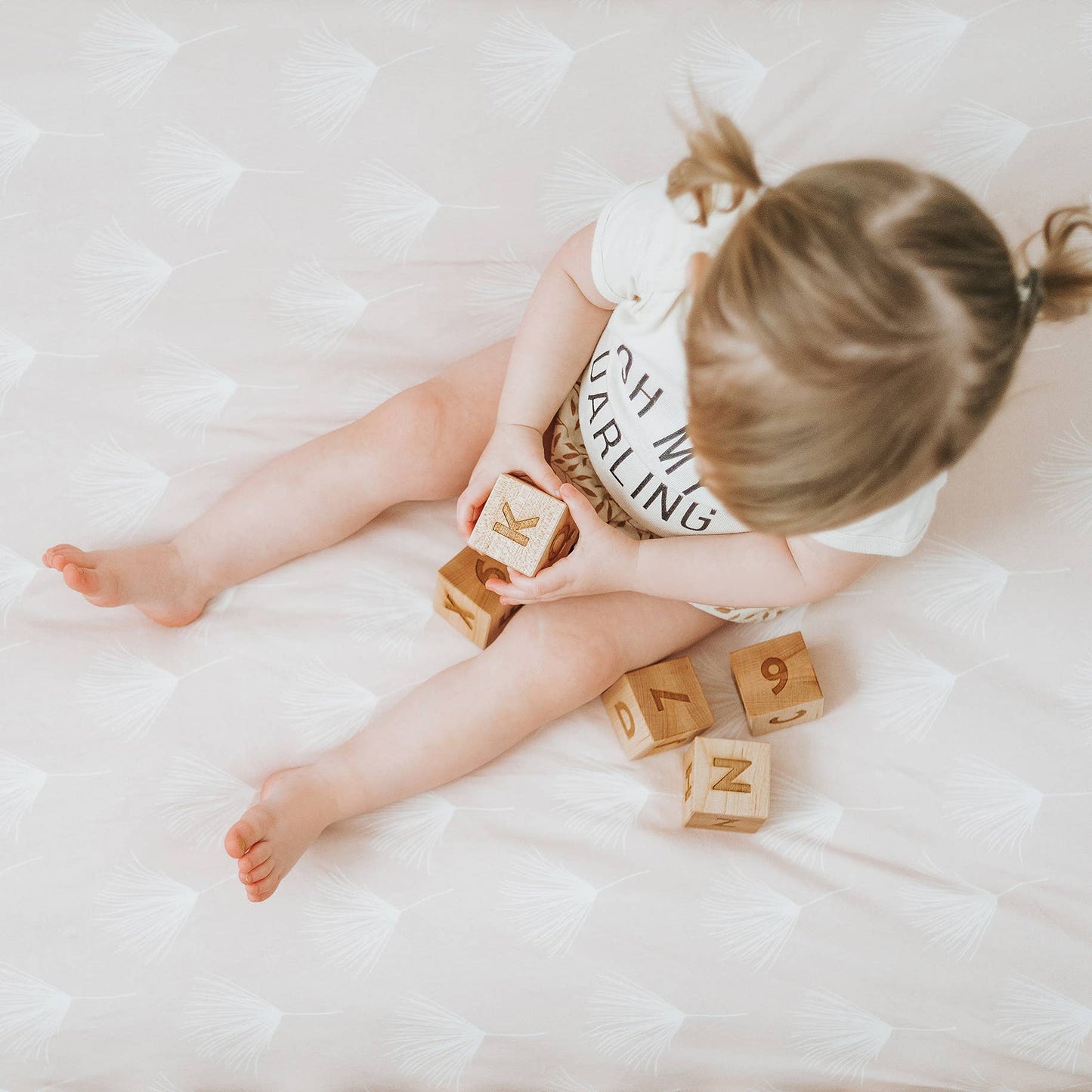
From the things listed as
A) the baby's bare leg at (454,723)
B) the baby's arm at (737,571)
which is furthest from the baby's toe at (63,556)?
the baby's arm at (737,571)

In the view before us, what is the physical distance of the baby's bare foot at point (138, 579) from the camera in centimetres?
77

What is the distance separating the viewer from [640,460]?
79 centimetres

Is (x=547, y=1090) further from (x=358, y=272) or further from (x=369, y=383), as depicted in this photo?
(x=358, y=272)

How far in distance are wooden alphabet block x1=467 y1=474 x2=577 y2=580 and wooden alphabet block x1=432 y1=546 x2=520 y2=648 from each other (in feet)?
0.14

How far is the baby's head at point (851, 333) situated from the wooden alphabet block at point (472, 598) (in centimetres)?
27

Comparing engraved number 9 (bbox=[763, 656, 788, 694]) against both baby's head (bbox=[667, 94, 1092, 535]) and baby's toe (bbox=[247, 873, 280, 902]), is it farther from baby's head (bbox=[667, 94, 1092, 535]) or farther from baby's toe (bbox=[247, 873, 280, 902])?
baby's toe (bbox=[247, 873, 280, 902])

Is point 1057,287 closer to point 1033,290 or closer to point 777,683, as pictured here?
point 1033,290

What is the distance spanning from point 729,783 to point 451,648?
0.84 ft

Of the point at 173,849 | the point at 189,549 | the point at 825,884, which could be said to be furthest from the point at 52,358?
the point at 825,884

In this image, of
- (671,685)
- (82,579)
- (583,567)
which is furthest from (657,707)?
(82,579)

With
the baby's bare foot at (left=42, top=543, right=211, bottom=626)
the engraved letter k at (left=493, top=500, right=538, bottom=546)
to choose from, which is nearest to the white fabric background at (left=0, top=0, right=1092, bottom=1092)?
the baby's bare foot at (left=42, top=543, right=211, bottom=626)

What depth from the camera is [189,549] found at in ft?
2.65

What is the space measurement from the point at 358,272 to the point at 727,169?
0.41 meters

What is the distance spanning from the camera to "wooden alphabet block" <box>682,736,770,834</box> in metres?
0.75
